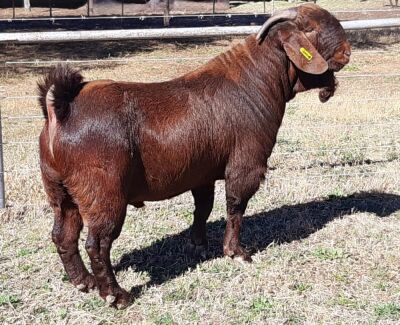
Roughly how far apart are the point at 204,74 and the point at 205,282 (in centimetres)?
152

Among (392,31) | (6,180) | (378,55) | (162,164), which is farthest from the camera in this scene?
(392,31)

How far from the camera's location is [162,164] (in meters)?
4.21

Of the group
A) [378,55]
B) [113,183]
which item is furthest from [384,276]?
[378,55]

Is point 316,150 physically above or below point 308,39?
below

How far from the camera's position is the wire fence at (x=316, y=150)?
22.0 feet

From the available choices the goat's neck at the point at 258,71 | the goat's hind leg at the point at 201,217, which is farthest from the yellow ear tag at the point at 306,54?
the goat's hind leg at the point at 201,217

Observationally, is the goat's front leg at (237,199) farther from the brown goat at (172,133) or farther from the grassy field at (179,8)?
the grassy field at (179,8)

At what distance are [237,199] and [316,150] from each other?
3284mm

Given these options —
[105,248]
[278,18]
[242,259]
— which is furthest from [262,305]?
[278,18]

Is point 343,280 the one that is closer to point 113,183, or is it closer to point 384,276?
point 384,276

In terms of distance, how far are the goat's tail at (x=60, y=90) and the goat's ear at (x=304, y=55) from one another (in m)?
1.53

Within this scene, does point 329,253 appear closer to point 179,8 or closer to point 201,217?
point 201,217

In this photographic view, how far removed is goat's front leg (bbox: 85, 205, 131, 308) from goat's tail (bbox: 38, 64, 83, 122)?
68cm

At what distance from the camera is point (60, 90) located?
3.96 metres
